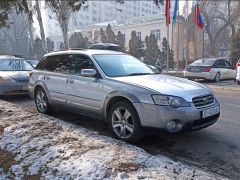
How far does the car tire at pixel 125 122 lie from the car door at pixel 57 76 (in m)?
1.67

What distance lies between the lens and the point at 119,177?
3.64 metres

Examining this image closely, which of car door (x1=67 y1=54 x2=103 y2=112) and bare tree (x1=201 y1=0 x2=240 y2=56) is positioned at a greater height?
bare tree (x1=201 y1=0 x2=240 y2=56)

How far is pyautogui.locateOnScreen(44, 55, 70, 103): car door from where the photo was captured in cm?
688

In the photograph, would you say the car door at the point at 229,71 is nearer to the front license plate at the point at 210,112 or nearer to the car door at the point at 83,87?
the car door at the point at 83,87

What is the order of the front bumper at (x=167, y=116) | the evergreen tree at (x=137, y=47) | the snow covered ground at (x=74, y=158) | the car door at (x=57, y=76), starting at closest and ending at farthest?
the snow covered ground at (x=74, y=158) < the front bumper at (x=167, y=116) < the car door at (x=57, y=76) < the evergreen tree at (x=137, y=47)

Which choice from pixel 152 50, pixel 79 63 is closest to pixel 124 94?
pixel 79 63

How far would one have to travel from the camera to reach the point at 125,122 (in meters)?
5.40

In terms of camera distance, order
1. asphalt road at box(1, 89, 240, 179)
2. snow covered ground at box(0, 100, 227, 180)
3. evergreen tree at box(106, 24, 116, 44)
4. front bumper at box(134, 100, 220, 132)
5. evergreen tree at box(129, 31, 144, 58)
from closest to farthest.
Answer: snow covered ground at box(0, 100, 227, 180) → asphalt road at box(1, 89, 240, 179) → front bumper at box(134, 100, 220, 132) → evergreen tree at box(129, 31, 144, 58) → evergreen tree at box(106, 24, 116, 44)

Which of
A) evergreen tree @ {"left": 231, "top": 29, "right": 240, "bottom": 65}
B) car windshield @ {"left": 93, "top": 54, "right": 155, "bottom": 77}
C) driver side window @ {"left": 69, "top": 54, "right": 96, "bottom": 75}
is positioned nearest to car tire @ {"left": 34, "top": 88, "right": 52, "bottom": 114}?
driver side window @ {"left": 69, "top": 54, "right": 96, "bottom": 75}

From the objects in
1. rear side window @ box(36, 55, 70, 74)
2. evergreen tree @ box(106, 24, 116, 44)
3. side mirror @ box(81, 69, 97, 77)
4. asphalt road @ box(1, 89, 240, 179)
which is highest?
evergreen tree @ box(106, 24, 116, 44)

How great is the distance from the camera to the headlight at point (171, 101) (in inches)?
192

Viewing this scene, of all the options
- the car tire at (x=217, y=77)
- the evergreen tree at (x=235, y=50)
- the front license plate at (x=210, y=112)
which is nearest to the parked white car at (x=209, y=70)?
the car tire at (x=217, y=77)

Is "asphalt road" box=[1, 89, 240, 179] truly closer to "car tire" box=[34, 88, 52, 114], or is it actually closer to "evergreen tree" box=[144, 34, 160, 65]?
"car tire" box=[34, 88, 52, 114]

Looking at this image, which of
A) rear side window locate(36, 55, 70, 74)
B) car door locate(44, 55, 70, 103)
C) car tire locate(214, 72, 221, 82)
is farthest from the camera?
car tire locate(214, 72, 221, 82)
